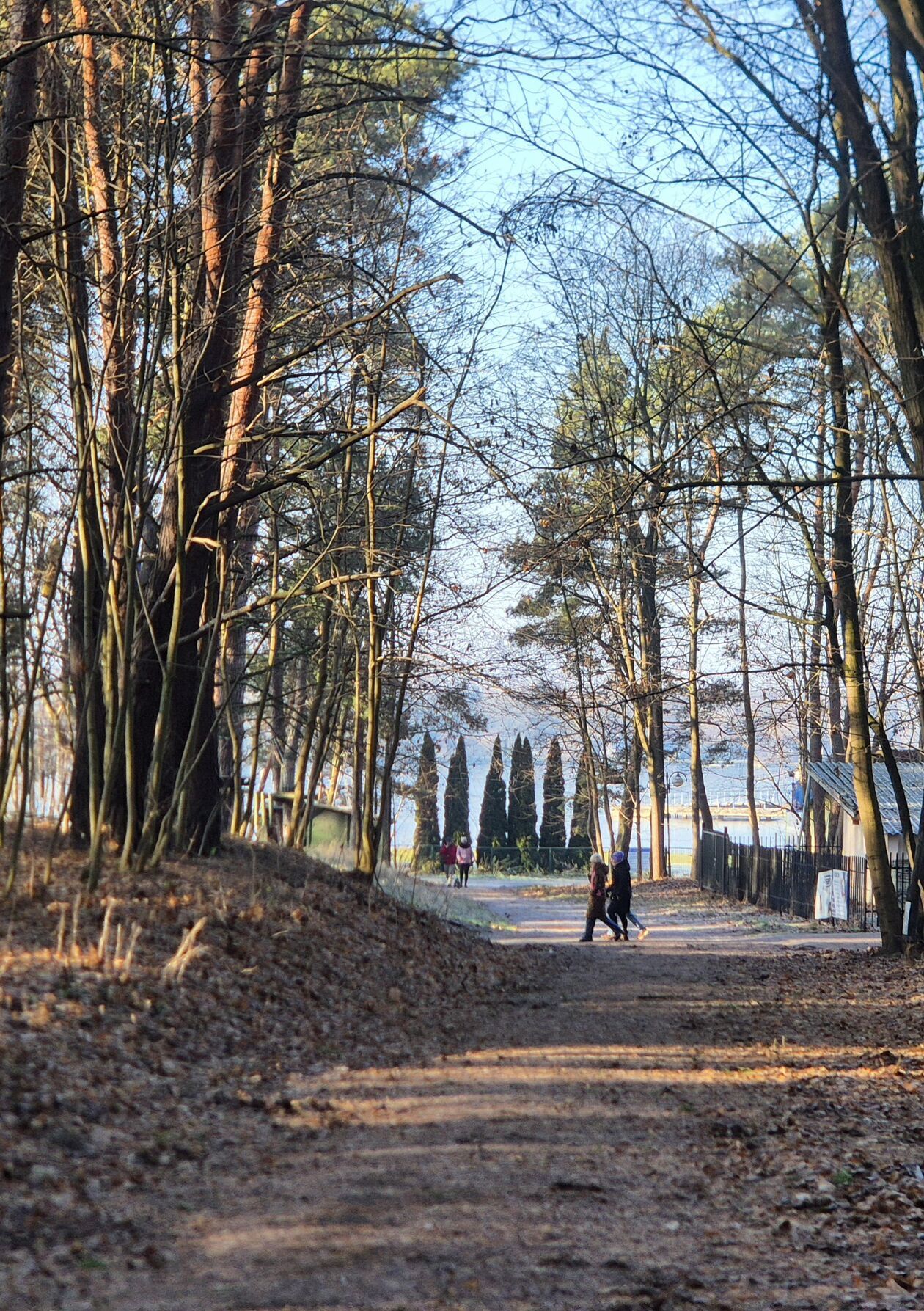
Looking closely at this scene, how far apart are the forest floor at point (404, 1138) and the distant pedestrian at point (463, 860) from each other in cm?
2620

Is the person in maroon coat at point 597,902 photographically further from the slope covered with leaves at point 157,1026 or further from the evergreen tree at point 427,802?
the evergreen tree at point 427,802

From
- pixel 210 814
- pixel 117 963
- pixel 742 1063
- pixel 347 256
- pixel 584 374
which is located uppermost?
pixel 584 374

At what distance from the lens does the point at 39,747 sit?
36.7ft

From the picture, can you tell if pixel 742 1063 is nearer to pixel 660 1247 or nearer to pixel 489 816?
pixel 660 1247

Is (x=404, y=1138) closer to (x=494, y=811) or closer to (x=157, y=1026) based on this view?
(x=157, y=1026)

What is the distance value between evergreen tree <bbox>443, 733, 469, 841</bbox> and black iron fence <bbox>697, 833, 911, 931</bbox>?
21.1 metres

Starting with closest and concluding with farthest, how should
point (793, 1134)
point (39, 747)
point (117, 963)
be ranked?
point (793, 1134)
point (117, 963)
point (39, 747)

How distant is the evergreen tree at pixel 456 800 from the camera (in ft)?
184

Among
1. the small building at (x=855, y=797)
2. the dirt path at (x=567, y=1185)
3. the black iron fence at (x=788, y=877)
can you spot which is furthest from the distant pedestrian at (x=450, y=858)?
the dirt path at (x=567, y=1185)

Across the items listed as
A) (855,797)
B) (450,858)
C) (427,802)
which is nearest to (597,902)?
(855,797)

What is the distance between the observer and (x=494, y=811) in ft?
187

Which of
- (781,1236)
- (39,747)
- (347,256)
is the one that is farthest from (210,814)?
(781,1236)

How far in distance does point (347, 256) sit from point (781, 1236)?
982 cm

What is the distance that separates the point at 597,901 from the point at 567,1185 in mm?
15217
